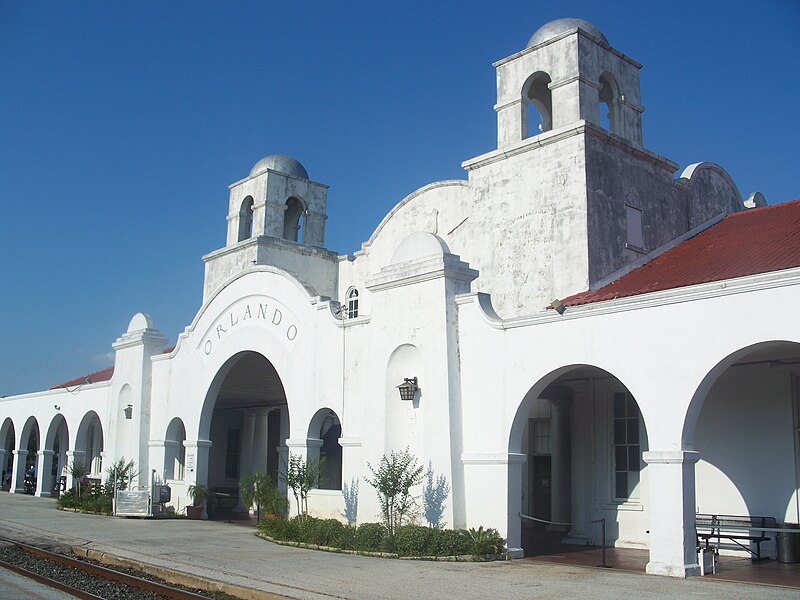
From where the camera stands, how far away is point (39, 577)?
39.3 feet

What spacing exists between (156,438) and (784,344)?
1837 cm

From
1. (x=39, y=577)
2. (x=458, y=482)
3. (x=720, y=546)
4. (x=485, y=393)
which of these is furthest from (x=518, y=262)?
(x=39, y=577)

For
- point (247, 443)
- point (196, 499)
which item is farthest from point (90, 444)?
point (196, 499)

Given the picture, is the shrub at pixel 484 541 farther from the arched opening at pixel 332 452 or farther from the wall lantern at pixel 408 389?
the arched opening at pixel 332 452

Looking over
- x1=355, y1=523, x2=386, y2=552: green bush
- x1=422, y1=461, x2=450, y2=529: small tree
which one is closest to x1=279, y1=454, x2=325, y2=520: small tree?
x1=355, y1=523, x2=386, y2=552: green bush

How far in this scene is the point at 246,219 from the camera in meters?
27.5

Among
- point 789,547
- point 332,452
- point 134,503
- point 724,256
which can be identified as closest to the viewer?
point 789,547

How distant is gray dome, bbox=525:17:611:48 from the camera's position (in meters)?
19.3

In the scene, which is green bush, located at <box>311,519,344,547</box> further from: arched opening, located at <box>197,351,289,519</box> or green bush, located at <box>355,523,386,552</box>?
arched opening, located at <box>197,351,289,519</box>

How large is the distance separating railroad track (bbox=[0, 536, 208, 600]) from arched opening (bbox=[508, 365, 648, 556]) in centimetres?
697

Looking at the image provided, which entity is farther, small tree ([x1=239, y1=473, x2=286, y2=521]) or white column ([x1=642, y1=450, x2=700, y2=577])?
small tree ([x1=239, y1=473, x2=286, y2=521])

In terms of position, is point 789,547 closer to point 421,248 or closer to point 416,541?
point 416,541

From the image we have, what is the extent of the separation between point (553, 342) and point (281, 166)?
50.7 ft

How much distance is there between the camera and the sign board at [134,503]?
871 inches
